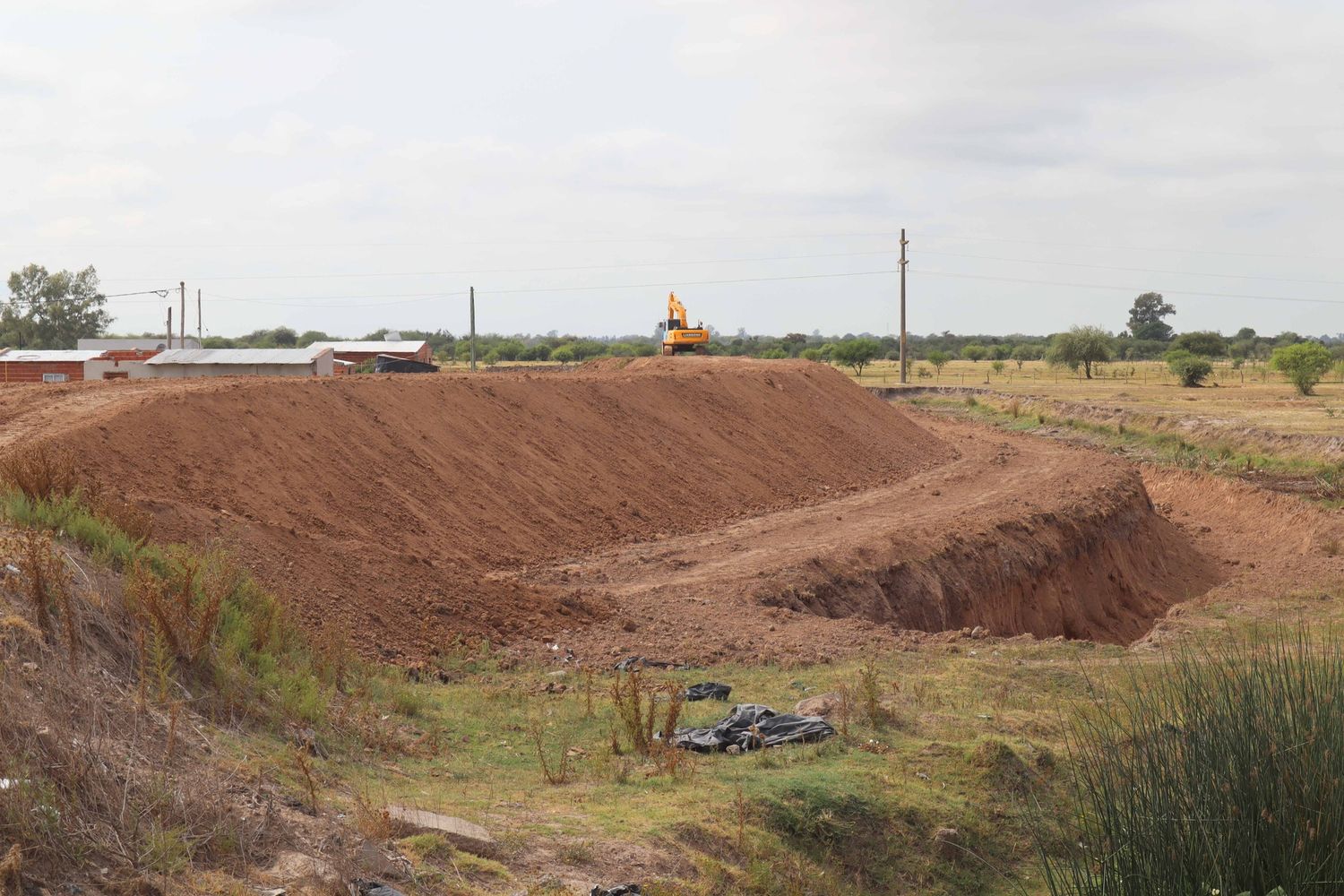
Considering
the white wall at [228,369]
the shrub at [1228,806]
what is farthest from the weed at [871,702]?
the white wall at [228,369]

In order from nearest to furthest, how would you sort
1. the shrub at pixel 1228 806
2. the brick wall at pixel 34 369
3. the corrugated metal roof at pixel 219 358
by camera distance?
the shrub at pixel 1228 806
the corrugated metal roof at pixel 219 358
the brick wall at pixel 34 369

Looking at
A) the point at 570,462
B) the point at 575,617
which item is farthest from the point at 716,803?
the point at 570,462

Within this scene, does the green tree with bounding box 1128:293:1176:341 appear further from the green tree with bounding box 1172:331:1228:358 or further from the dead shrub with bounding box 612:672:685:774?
the dead shrub with bounding box 612:672:685:774

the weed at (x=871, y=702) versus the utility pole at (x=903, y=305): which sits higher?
the utility pole at (x=903, y=305)

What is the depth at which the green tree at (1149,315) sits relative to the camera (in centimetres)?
15950

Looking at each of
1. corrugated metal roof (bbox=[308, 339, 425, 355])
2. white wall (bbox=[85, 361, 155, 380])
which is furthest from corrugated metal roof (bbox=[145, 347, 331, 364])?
corrugated metal roof (bbox=[308, 339, 425, 355])

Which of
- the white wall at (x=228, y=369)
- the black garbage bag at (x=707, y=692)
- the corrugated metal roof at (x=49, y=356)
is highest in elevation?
the corrugated metal roof at (x=49, y=356)

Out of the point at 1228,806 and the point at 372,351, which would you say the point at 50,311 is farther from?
the point at 1228,806

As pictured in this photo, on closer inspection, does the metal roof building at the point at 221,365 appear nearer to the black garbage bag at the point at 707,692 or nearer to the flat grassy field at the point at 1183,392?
the black garbage bag at the point at 707,692

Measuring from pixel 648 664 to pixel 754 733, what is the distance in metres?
2.95

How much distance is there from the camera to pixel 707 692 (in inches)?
399

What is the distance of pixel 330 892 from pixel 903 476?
2377 centimetres

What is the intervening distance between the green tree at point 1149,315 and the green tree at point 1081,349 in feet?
286

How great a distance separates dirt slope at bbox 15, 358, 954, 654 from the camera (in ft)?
38.7
